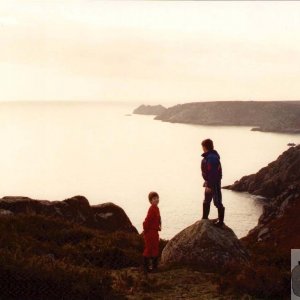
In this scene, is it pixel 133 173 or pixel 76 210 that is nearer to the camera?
pixel 76 210

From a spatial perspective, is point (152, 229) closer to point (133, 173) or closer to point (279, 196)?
point (279, 196)

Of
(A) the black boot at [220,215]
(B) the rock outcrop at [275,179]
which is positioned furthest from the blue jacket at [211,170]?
(B) the rock outcrop at [275,179]

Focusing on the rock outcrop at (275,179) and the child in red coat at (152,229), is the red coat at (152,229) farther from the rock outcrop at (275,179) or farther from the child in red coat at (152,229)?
the rock outcrop at (275,179)

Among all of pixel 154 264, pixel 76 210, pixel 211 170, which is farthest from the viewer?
pixel 76 210

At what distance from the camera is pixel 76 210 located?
76.5 feet

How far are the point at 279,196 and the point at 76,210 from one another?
171ft

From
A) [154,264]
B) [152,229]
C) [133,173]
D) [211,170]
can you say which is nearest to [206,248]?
[154,264]

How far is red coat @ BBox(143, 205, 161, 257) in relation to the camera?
11469mm

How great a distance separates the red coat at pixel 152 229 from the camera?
37.6ft

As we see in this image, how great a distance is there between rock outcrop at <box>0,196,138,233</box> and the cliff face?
67.3 feet

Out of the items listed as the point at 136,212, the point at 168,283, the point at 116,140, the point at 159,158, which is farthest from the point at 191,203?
the point at 116,140

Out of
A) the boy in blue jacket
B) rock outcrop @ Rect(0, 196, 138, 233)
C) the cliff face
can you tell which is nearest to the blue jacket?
the boy in blue jacket

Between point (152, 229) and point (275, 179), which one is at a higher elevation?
point (152, 229)

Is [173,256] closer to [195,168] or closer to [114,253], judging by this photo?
[114,253]
